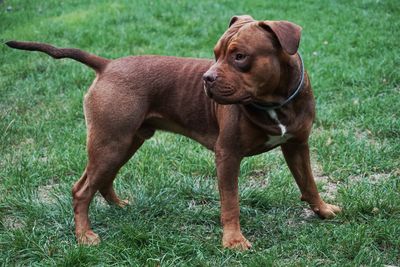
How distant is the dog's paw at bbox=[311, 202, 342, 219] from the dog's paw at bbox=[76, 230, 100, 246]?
158cm

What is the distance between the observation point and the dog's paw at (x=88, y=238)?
4.07m

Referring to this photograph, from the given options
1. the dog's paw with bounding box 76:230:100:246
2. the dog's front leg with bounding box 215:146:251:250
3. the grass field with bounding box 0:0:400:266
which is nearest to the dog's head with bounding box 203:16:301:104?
the dog's front leg with bounding box 215:146:251:250

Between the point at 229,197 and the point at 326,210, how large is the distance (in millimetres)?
832

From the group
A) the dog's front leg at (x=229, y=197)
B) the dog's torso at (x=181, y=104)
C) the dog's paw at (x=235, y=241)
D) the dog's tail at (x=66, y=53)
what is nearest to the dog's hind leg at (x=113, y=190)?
the dog's torso at (x=181, y=104)

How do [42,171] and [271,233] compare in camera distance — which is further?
[42,171]

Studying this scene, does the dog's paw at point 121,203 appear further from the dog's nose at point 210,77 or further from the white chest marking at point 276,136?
the dog's nose at point 210,77

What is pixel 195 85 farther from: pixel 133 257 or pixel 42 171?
pixel 42 171

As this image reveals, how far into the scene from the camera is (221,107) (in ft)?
13.1

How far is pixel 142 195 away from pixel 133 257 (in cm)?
92

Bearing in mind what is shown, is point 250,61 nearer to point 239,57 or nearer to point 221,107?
point 239,57

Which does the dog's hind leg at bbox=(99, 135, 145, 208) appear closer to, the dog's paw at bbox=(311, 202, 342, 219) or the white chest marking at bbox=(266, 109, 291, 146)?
the white chest marking at bbox=(266, 109, 291, 146)

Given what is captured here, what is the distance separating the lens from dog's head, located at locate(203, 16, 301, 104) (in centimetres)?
353

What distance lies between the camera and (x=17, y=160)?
18.0ft

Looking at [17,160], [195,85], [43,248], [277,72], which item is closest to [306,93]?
[277,72]
